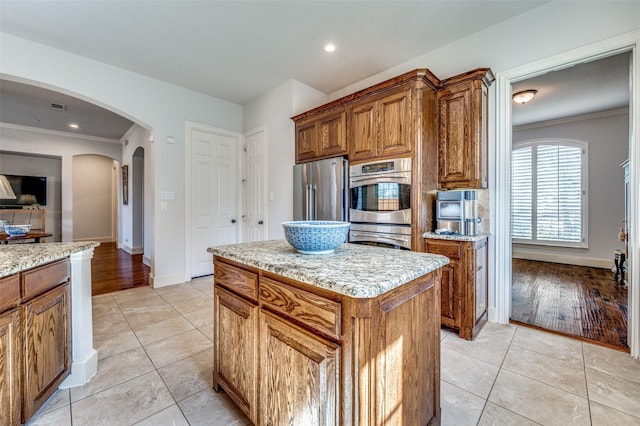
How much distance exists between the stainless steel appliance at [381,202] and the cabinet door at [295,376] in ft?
5.55

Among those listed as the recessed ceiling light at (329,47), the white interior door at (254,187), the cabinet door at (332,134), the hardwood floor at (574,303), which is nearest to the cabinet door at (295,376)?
the cabinet door at (332,134)

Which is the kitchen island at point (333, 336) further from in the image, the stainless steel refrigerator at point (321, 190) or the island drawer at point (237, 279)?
the stainless steel refrigerator at point (321, 190)

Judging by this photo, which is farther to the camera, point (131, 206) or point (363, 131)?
point (131, 206)

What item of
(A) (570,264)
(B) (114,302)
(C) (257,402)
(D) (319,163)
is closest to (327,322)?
(C) (257,402)

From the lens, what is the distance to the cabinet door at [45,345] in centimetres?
131

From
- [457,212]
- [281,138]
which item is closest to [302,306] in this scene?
[457,212]

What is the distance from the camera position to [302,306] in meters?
0.99

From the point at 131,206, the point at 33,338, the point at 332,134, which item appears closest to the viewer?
the point at 33,338

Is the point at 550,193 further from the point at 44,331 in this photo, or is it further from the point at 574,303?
the point at 44,331

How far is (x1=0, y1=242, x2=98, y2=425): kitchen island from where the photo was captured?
1.20 meters

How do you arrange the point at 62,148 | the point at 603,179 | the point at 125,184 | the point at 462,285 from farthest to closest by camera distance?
the point at 125,184 → the point at 62,148 → the point at 603,179 → the point at 462,285

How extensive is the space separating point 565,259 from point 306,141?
17.6ft

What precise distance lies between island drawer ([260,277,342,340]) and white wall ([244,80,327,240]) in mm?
2536

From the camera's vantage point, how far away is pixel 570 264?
5.04 meters
